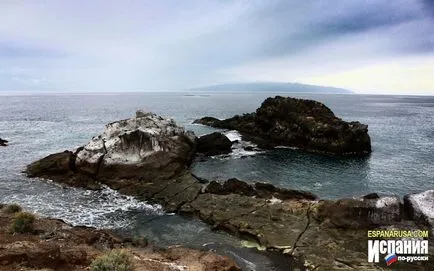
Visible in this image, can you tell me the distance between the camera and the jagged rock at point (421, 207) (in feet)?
91.7

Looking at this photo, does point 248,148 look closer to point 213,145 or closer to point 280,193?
point 213,145

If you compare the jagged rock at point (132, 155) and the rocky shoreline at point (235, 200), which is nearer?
the rocky shoreline at point (235, 200)

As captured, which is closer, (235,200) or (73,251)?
(73,251)

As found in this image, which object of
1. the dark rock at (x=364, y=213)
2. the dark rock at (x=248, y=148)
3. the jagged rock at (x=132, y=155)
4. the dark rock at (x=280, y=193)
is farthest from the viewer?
the dark rock at (x=248, y=148)

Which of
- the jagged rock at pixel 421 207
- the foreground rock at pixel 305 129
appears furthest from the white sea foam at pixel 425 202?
the foreground rock at pixel 305 129

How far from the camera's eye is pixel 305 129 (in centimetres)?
7056

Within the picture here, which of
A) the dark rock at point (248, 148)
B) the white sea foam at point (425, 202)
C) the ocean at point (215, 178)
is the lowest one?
the ocean at point (215, 178)

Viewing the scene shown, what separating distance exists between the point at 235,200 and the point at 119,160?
18775mm

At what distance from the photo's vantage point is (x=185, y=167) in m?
51.5

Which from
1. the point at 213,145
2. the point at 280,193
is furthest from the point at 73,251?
the point at 213,145

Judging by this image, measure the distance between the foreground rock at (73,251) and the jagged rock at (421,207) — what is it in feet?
50.8

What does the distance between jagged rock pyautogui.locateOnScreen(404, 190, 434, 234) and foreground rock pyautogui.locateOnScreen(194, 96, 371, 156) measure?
3500 cm

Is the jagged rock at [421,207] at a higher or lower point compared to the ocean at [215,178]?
higher

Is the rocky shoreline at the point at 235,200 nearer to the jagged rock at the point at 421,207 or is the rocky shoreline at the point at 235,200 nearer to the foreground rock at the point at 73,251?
the jagged rock at the point at 421,207
